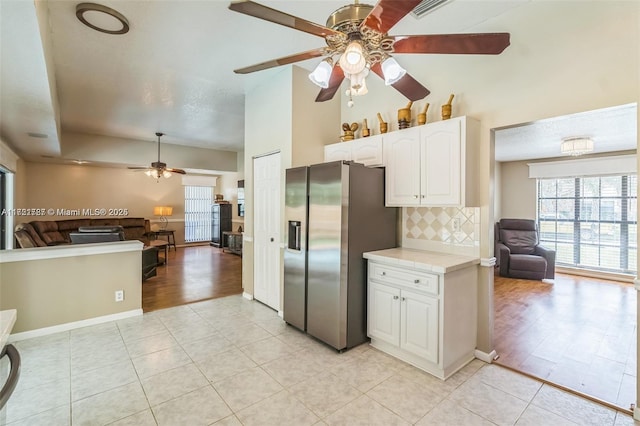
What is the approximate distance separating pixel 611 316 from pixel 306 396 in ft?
13.6

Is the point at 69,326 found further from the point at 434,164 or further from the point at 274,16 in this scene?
the point at 434,164

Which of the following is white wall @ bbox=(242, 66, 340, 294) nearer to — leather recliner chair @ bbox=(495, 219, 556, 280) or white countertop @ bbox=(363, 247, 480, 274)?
white countertop @ bbox=(363, 247, 480, 274)

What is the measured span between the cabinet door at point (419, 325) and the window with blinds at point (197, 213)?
30.5ft

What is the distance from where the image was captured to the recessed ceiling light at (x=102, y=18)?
7.83 ft

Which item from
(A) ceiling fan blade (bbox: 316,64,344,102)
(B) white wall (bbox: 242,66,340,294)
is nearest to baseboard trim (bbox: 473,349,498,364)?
(B) white wall (bbox: 242,66,340,294)

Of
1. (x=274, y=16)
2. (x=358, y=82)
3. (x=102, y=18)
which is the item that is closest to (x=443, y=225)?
(x=358, y=82)

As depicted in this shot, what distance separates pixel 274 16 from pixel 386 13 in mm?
528

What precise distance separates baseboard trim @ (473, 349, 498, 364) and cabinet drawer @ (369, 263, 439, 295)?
0.88 m

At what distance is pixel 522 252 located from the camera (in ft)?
20.1

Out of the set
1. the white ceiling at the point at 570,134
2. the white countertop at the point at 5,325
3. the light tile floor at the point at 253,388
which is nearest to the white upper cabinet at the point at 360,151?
the white ceiling at the point at 570,134

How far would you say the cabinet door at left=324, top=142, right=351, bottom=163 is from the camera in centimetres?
355

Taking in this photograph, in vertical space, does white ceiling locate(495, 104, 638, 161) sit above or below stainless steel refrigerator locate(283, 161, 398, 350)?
above

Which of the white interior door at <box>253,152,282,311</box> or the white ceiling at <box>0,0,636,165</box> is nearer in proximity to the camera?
the white ceiling at <box>0,0,636,165</box>

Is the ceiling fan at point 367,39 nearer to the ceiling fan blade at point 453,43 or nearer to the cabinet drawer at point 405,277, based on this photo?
the ceiling fan blade at point 453,43
